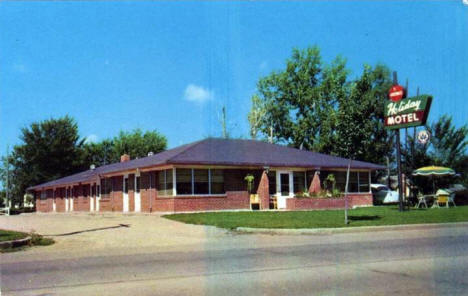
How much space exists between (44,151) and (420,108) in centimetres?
5189

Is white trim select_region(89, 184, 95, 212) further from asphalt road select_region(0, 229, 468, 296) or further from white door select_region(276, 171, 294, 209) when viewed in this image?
asphalt road select_region(0, 229, 468, 296)

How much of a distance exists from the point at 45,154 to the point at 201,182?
140 ft

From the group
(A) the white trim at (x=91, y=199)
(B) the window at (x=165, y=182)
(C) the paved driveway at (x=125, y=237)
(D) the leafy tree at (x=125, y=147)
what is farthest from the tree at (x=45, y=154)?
(C) the paved driveway at (x=125, y=237)

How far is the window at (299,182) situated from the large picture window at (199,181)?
5.65 metres

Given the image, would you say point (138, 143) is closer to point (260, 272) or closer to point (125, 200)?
point (125, 200)

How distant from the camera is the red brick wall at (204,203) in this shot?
86.0 feet

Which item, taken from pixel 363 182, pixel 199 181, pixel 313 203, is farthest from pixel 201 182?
pixel 363 182

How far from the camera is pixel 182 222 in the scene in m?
20.0

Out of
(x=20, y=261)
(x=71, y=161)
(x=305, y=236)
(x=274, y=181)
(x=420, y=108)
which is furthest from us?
(x=71, y=161)

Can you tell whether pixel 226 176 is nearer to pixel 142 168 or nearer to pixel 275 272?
pixel 142 168

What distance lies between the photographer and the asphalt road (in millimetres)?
7293

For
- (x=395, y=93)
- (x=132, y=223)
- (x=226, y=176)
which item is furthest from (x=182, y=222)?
(x=395, y=93)

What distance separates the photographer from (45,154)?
63531 mm

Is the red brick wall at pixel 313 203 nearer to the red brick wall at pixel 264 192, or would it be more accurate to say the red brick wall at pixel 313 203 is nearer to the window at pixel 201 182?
the red brick wall at pixel 264 192
